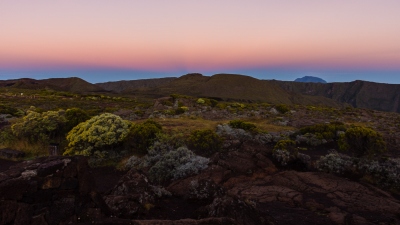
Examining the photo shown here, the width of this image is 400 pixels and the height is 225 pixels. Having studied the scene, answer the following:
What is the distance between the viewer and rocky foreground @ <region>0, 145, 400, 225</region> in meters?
5.01

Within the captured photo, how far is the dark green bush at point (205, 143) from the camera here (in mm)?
13992

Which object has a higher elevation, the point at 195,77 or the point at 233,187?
the point at 195,77

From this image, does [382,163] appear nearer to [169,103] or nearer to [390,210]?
[390,210]

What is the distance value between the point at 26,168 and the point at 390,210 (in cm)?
1014

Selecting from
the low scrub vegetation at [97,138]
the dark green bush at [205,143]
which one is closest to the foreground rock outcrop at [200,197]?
the dark green bush at [205,143]

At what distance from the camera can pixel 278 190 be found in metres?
9.43

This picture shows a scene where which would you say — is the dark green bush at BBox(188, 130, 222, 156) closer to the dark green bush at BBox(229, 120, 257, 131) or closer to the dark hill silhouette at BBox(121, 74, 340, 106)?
the dark green bush at BBox(229, 120, 257, 131)

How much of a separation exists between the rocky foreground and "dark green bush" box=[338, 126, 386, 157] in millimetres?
3187

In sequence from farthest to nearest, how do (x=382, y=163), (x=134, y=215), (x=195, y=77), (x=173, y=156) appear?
(x=195, y=77) < (x=173, y=156) < (x=382, y=163) < (x=134, y=215)

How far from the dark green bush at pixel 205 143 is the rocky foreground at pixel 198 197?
1923mm

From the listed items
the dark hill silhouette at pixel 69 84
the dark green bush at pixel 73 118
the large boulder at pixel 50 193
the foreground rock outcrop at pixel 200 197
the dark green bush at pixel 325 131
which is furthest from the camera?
the dark hill silhouette at pixel 69 84

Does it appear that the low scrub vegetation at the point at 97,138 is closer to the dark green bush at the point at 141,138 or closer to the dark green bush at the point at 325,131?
the dark green bush at the point at 141,138

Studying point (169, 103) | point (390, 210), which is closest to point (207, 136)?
point (390, 210)

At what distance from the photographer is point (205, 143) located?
45.9 ft
